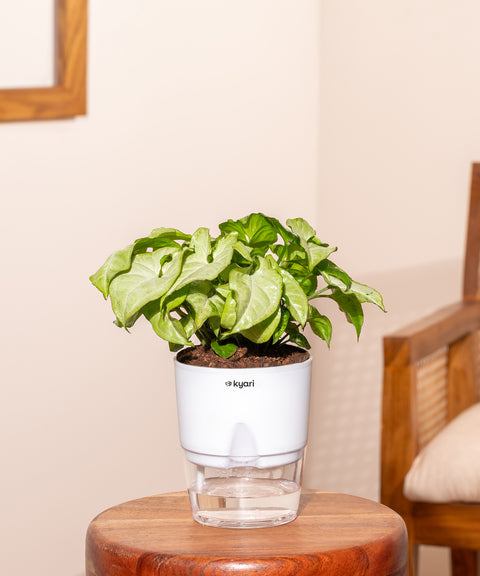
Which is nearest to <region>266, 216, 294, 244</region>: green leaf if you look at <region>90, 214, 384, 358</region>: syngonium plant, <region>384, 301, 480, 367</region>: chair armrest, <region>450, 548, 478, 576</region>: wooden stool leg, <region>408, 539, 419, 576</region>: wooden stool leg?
<region>90, 214, 384, 358</region>: syngonium plant

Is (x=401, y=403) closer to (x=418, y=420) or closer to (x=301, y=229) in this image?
(x=418, y=420)

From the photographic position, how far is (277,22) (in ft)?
7.58

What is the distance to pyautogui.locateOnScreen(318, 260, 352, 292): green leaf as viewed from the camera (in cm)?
104

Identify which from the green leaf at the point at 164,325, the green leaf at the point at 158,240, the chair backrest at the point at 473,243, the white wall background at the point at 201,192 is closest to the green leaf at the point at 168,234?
the green leaf at the point at 158,240

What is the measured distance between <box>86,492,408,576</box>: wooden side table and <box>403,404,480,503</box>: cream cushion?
50cm

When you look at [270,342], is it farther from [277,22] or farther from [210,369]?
[277,22]

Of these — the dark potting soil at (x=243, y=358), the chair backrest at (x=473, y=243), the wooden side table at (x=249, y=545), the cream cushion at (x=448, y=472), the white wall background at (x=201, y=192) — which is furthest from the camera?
the chair backrest at (x=473, y=243)

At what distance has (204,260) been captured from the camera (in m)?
0.99

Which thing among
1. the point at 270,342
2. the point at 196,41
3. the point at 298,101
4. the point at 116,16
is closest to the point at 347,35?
the point at 298,101

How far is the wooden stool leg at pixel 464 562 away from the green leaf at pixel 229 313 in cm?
145

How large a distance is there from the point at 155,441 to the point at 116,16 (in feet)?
2.94

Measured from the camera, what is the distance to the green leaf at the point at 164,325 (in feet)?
3.20

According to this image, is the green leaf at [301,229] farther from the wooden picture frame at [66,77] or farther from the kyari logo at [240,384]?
the wooden picture frame at [66,77]

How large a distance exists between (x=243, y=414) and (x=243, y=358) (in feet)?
0.21
